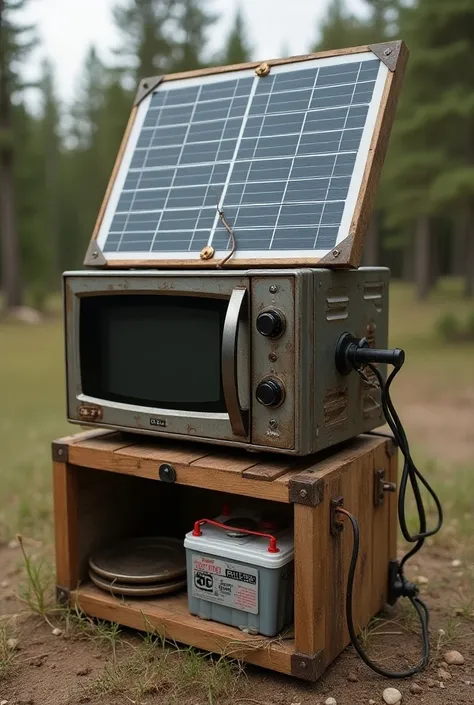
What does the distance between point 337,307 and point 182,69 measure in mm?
15190

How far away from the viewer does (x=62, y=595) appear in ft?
8.23

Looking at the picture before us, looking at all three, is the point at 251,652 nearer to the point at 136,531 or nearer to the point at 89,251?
the point at 136,531

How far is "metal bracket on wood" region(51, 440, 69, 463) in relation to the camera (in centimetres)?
243

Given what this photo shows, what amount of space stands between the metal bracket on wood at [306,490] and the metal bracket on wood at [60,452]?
861mm

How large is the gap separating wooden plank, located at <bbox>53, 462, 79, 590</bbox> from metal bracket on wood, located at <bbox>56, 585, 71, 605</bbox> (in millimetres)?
13

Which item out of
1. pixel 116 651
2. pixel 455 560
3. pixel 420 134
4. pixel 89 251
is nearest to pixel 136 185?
pixel 89 251

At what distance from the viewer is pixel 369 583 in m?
2.34

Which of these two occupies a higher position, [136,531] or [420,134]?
[420,134]

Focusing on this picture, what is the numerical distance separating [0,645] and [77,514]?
1.55 feet

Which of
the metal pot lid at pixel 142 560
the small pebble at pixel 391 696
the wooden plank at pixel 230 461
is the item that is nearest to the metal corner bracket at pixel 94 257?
the wooden plank at pixel 230 461

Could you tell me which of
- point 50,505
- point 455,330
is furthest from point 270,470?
point 455,330

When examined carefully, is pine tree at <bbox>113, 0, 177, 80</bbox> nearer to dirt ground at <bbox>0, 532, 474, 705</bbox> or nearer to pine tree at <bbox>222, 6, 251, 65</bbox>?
pine tree at <bbox>222, 6, 251, 65</bbox>

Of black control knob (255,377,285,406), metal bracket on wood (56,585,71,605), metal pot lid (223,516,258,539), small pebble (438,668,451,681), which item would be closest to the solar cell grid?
black control knob (255,377,285,406)

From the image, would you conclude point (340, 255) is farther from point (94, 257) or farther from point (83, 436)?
point (83, 436)
